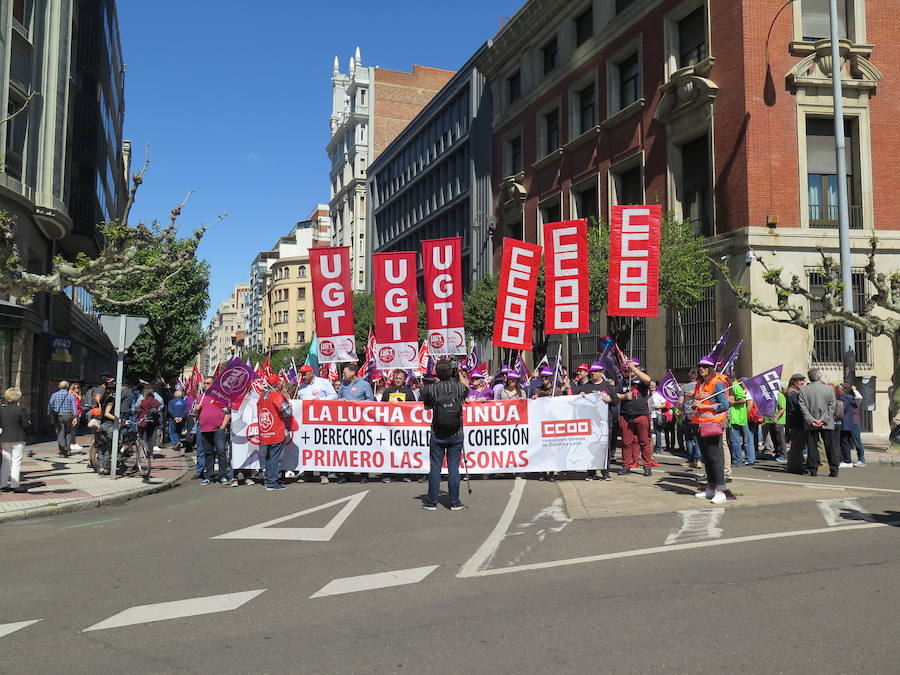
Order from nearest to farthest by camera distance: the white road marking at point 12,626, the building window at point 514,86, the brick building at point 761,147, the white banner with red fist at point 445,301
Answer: the white road marking at point 12,626, the white banner with red fist at point 445,301, the brick building at point 761,147, the building window at point 514,86

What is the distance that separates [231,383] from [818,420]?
9.47 meters

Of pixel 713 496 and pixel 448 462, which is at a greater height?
pixel 448 462

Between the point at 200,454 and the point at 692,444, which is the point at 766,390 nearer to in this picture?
the point at 692,444

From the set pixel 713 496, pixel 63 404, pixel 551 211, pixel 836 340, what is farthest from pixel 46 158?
pixel 836 340

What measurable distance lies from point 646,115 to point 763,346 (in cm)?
1007

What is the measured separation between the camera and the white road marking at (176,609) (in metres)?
4.70

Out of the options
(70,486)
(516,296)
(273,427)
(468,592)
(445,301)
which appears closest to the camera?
(468,592)

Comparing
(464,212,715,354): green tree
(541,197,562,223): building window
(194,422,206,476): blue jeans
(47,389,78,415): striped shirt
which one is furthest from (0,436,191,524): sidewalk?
(541,197,562,223): building window

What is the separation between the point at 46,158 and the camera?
21.8 metres

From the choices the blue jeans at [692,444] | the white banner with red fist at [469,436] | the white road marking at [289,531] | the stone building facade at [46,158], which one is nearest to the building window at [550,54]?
the stone building facade at [46,158]

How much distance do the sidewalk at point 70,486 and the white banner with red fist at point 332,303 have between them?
12.1 feet

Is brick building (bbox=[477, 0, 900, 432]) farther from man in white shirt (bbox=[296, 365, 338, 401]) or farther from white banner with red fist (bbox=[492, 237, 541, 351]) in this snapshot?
man in white shirt (bbox=[296, 365, 338, 401])

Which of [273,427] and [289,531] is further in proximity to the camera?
[273,427]

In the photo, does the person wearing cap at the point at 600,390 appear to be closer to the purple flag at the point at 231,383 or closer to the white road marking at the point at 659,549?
the white road marking at the point at 659,549
